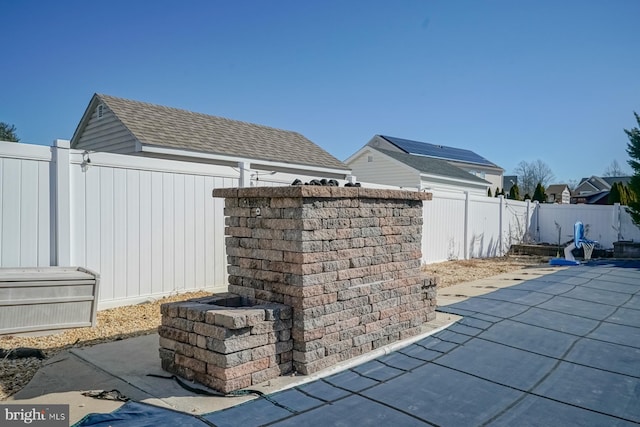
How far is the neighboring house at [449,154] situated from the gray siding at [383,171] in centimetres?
588

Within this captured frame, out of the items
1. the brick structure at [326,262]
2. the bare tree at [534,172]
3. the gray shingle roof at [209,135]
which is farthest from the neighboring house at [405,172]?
the bare tree at [534,172]

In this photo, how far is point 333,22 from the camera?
10094mm

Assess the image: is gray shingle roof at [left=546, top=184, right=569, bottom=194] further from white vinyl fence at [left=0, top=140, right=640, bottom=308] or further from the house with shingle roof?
white vinyl fence at [left=0, top=140, right=640, bottom=308]

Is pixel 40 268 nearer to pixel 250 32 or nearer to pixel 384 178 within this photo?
pixel 250 32

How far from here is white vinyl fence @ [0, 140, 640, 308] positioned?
14.8 feet

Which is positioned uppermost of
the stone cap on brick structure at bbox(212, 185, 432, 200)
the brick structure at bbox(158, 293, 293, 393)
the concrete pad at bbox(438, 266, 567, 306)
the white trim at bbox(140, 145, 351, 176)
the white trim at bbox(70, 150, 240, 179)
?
the white trim at bbox(140, 145, 351, 176)

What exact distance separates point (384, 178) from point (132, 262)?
1403 centimetres

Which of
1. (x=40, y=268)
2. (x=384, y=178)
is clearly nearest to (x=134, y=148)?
(x=40, y=268)

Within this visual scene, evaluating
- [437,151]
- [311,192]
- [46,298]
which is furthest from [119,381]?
[437,151]

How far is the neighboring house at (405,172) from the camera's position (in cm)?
1698

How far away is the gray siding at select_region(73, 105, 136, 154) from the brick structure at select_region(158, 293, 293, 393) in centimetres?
684

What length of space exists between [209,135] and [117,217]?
218 inches
